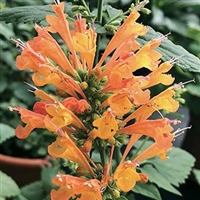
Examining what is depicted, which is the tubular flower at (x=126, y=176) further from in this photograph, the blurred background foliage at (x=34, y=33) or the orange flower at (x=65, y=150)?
the blurred background foliage at (x=34, y=33)

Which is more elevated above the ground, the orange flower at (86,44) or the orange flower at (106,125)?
the orange flower at (86,44)

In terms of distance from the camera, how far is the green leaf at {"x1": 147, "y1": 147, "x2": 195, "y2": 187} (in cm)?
90

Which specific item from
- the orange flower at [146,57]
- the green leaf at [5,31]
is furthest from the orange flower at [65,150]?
the green leaf at [5,31]

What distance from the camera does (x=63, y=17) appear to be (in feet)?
2.03

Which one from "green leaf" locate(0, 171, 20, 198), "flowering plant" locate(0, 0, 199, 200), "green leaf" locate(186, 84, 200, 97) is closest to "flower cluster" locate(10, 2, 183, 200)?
"flowering plant" locate(0, 0, 199, 200)

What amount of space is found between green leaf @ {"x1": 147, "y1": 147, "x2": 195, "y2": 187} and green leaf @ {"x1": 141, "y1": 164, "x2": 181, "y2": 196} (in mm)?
10

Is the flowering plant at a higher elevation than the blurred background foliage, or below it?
higher

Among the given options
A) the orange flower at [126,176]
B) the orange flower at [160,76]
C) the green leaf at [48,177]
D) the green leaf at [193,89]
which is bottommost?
the green leaf at [193,89]

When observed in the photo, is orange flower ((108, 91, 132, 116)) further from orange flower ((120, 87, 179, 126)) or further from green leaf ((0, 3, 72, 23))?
green leaf ((0, 3, 72, 23))

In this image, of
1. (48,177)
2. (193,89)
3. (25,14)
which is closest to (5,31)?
(48,177)

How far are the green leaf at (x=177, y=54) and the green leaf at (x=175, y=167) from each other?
0.96 ft

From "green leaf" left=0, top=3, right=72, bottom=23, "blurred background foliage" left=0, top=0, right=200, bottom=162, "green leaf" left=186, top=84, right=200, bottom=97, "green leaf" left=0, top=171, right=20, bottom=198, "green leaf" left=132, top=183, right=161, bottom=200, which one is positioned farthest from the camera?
"green leaf" left=186, top=84, right=200, bottom=97

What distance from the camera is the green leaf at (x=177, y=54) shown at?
2.07 ft

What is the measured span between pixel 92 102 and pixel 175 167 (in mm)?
374
